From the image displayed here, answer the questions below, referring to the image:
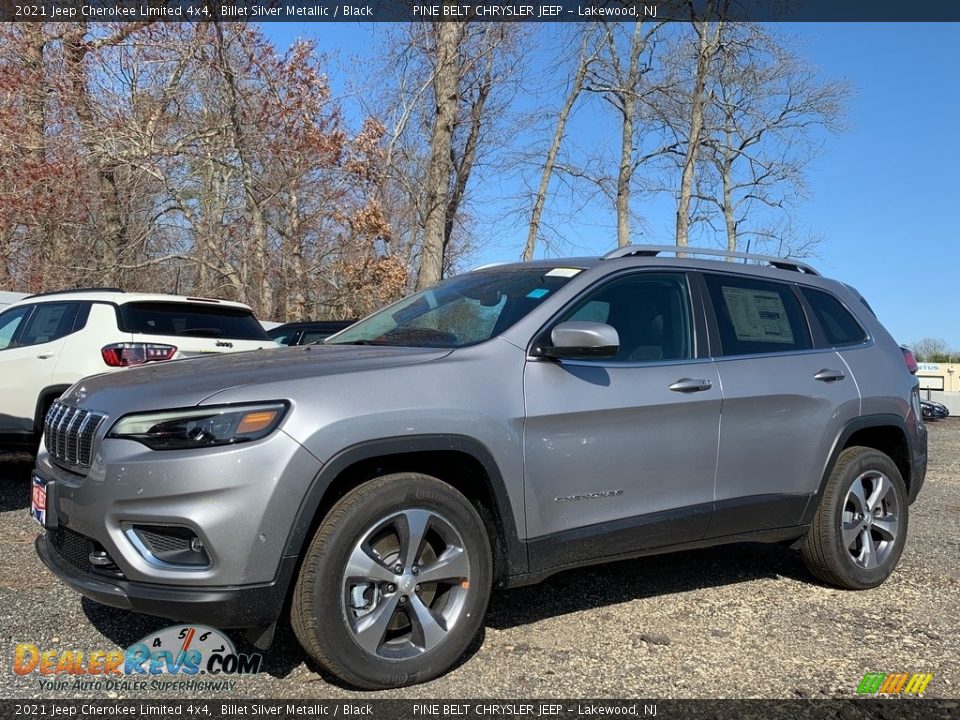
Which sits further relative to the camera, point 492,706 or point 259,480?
point 492,706

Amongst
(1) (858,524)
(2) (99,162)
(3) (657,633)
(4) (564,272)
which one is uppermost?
(2) (99,162)

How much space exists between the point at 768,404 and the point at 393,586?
2271 mm

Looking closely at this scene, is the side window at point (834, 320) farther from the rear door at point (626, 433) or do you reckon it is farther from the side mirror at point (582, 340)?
the side mirror at point (582, 340)

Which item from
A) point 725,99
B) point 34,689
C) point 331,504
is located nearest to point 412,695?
point 331,504

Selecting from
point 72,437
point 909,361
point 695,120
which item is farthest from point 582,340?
point 695,120

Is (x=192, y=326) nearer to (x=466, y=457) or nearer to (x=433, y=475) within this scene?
(x=433, y=475)

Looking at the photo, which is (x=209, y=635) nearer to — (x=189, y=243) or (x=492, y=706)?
(x=492, y=706)

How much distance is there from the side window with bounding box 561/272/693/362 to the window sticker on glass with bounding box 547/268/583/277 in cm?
15

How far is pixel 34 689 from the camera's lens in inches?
125

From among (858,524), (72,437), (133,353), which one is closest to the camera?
Result: (72,437)

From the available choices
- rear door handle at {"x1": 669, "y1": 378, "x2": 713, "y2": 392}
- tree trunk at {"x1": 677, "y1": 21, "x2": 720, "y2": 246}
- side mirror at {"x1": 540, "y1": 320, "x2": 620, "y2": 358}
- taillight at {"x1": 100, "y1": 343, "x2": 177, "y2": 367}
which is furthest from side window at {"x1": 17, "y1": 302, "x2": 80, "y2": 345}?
tree trunk at {"x1": 677, "y1": 21, "x2": 720, "y2": 246}

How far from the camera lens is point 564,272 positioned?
13.5ft

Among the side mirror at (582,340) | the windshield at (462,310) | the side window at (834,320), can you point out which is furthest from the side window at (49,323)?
the side window at (834,320)

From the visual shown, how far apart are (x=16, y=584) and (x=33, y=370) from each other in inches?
128
